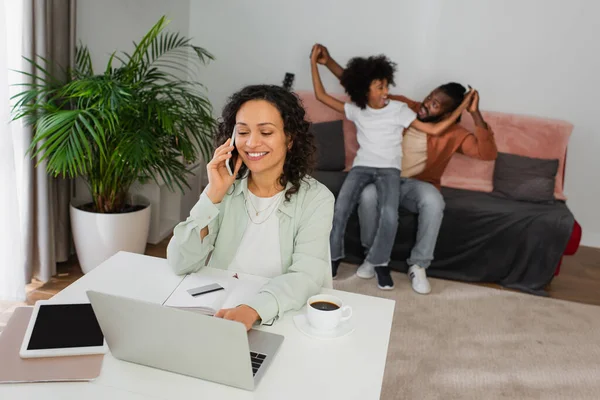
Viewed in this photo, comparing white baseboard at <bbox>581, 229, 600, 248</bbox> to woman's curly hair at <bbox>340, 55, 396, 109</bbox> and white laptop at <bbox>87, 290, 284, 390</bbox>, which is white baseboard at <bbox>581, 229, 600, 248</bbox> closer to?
woman's curly hair at <bbox>340, 55, 396, 109</bbox>

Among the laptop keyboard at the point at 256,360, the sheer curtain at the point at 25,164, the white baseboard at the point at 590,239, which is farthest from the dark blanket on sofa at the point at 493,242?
the laptop keyboard at the point at 256,360

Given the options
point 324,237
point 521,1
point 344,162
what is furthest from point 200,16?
point 324,237

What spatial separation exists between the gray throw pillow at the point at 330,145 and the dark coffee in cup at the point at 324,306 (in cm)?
232

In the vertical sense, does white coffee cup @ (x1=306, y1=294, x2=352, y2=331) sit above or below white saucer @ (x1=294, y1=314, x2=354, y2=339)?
above

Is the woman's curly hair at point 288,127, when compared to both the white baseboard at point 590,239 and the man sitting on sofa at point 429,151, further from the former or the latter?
the white baseboard at point 590,239

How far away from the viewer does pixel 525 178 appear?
3473mm

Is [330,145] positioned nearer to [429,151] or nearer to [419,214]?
[429,151]

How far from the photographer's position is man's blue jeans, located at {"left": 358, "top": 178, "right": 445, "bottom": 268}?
312 centimetres

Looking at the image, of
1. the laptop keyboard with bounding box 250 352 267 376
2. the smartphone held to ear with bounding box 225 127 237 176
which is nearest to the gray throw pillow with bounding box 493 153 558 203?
the smartphone held to ear with bounding box 225 127 237 176

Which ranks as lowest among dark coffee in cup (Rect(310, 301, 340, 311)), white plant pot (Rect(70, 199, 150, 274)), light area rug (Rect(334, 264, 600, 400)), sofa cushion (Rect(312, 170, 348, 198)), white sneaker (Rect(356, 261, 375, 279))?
light area rug (Rect(334, 264, 600, 400))

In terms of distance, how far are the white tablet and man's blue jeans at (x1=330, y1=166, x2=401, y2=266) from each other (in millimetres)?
2028

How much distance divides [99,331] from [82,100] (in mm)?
1557

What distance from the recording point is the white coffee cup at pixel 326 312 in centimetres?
123

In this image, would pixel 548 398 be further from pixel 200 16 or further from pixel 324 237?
pixel 200 16
